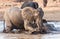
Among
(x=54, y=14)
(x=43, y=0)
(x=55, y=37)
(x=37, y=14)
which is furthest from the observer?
(x=43, y=0)

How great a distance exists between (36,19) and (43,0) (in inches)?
174

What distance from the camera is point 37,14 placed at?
2.41m

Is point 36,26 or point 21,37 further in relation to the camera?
point 36,26

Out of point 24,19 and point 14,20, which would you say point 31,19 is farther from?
point 14,20

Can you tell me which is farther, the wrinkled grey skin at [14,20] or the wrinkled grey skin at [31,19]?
the wrinkled grey skin at [14,20]

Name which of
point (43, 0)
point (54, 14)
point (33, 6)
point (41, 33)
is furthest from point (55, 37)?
point (43, 0)

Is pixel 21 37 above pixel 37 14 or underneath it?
underneath

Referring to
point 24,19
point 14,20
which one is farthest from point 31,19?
point 14,20

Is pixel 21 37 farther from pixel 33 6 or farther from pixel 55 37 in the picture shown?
pixel 33 6

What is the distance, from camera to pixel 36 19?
2418mm

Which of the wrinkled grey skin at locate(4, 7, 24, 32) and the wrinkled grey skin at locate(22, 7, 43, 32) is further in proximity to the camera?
the wrinkled grey skin at locate(4, 7, 24, 32)

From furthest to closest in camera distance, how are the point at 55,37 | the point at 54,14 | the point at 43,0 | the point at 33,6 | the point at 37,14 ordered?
the point at 43,0 → the point at 54,14 → the point at 33,6 → the point at 37,14 → the point at 55,37

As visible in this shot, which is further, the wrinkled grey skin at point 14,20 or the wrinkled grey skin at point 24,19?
the wrinkled grey skin at point 14,20

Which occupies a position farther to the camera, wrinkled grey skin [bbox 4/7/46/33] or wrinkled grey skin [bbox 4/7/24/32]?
wrinkled grey skin [bbox 4/7/24/32]
